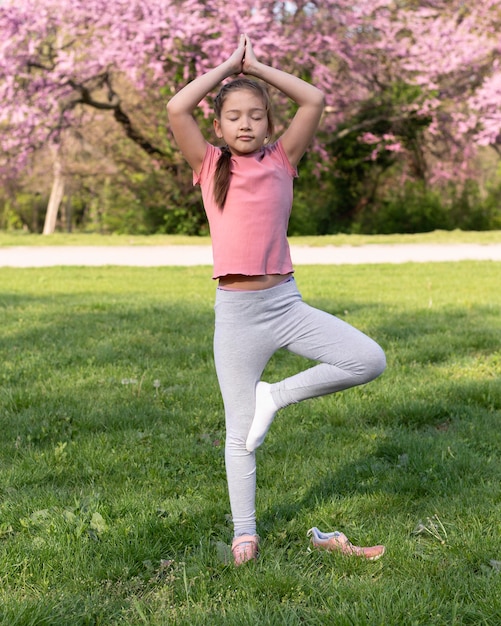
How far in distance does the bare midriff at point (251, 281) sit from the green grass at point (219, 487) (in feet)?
3.01

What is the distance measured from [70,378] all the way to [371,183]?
20150mm

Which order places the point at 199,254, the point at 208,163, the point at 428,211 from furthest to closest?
the point at 428,211
the point at 199,254
the point at 208,163

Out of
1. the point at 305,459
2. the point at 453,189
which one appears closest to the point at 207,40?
the point at 453,189

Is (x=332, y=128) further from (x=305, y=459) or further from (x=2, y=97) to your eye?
(x=305, y=459)

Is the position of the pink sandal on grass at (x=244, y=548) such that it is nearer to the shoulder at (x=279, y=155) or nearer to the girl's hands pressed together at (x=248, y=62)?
the shoulder at (x=279, y=155)

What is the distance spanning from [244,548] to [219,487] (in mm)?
659

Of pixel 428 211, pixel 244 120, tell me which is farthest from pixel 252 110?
pixel 428 211

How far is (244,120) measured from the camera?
103 inches

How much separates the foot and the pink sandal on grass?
1.03 ft

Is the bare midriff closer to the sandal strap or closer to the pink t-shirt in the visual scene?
the pink t-shirt

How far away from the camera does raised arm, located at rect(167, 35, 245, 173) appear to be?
2.64 metres

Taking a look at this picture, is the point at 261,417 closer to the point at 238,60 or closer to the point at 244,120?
A: the point at 244,120

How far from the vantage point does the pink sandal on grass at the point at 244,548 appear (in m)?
2.61

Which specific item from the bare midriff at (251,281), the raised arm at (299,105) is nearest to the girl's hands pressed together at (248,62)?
the raised arm at (299,105)
